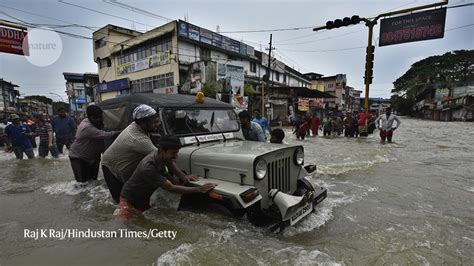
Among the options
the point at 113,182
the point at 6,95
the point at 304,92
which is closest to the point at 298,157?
the point at 113,182

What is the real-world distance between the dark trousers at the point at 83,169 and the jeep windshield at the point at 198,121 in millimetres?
2097

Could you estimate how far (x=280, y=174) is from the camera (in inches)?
124

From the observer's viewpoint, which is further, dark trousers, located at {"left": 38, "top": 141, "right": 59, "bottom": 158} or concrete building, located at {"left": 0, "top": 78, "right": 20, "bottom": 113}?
concrete building, located at {"left": 0, "top": 78, "right": 20, "bottom": 113}

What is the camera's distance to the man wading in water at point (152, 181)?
8.65 ft

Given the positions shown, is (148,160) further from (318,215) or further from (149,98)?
(318,215)

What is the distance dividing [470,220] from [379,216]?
123cm

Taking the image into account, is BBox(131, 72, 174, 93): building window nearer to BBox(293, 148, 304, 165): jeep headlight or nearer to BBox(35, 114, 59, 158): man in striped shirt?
BBox(35, 114, 59, 158): man in striped shirt

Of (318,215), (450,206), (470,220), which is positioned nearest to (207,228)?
(318,215)

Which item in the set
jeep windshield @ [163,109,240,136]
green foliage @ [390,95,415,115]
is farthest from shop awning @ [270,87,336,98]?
green foliage @ [390,95,415,115]

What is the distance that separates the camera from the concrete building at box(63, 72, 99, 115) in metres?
39.3

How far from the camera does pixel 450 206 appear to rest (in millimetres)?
4109

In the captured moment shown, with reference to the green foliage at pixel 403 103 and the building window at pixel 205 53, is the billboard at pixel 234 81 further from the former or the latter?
the green foliage at pixel 403 103

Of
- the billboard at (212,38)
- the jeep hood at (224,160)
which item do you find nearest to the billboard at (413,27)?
the jeep hood at (224,160)

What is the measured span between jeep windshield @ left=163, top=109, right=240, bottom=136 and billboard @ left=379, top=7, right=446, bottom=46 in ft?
32.4
